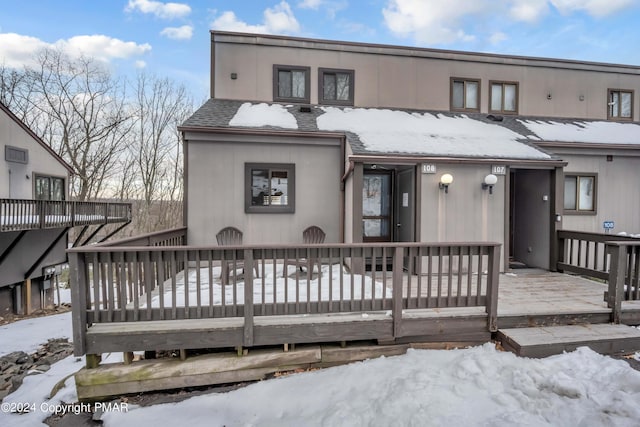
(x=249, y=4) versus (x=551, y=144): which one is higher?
(x=249, y=4)

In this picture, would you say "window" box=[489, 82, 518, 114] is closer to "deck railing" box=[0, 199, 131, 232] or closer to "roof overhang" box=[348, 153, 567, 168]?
"roof overhang" box=[348, 153, 567, 168]

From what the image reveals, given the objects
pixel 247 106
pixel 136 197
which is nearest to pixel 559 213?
pixel 247 106

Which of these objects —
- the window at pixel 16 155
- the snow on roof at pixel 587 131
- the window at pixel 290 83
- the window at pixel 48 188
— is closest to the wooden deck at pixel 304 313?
the snow on roof at pixel 587 131

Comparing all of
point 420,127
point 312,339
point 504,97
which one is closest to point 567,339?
point 312,339

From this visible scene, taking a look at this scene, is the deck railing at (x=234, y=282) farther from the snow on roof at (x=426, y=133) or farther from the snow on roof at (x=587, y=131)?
the snow on roof at (x=587, y=131)

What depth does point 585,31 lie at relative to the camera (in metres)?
13.8

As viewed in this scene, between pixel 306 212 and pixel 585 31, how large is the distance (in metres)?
16.3

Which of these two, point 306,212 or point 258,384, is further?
point 306,212

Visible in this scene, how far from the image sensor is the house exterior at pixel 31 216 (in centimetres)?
958

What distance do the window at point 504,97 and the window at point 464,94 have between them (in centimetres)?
41

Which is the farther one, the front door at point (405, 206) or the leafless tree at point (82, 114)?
the leafless tree at point (82, 114)

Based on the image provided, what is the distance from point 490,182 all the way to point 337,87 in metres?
4.74

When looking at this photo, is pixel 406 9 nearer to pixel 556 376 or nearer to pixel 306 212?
pixel 306 212

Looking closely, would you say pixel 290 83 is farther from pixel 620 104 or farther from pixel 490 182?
pixel 620 104
